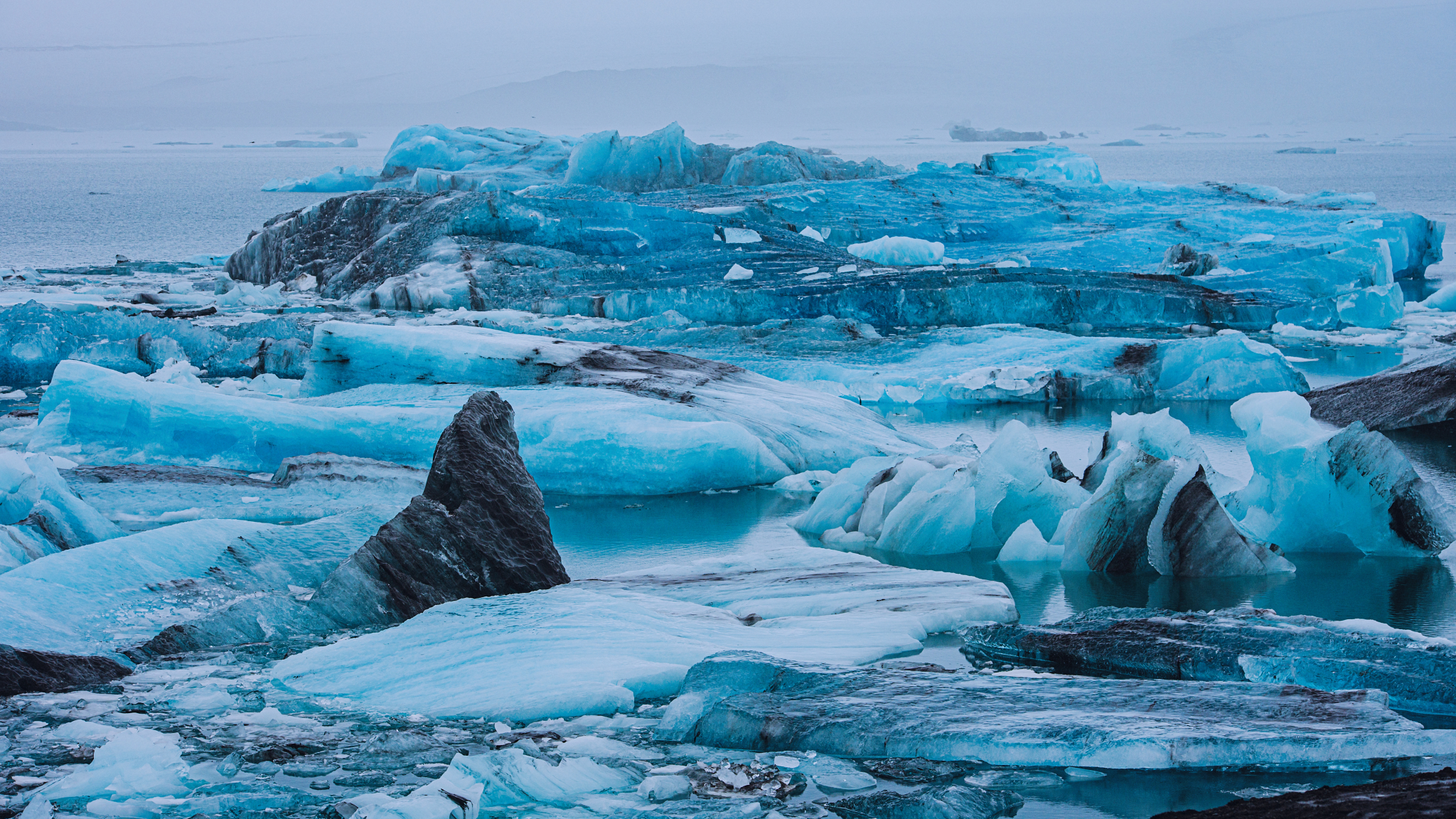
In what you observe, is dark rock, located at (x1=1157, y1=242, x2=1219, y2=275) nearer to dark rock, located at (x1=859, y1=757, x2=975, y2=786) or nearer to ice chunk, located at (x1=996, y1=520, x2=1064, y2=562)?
ice chunk, located at (x1=996, y1=520, x2=1064, y2=562)

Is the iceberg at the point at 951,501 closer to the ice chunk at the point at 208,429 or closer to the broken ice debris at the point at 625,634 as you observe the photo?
the broken ice debris at the point at 625,634

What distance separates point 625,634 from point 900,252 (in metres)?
15.9

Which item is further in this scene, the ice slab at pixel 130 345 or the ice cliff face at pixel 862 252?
the ice cliff face at pixel 862 252

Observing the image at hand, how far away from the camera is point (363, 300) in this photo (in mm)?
16328

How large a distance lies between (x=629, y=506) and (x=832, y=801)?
5114 millimetres

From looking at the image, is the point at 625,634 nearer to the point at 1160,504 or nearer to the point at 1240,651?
the point at 1240,651

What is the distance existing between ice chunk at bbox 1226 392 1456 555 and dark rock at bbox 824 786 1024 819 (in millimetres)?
4031

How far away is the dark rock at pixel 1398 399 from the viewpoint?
10.1 meters

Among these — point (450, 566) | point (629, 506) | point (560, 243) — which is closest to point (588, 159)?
point (560, 243)

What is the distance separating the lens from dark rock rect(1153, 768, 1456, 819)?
2604 millimetres

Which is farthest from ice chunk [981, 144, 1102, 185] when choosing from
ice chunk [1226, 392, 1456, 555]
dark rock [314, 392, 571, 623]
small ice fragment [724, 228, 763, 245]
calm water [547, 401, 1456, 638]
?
dark rock [314, 392, 571, 623]

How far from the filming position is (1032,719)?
359cm

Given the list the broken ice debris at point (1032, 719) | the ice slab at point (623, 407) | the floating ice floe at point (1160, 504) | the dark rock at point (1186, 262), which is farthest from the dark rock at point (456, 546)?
the dark rock at point (1186, 262)

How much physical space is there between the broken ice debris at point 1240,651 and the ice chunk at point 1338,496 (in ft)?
6.25
